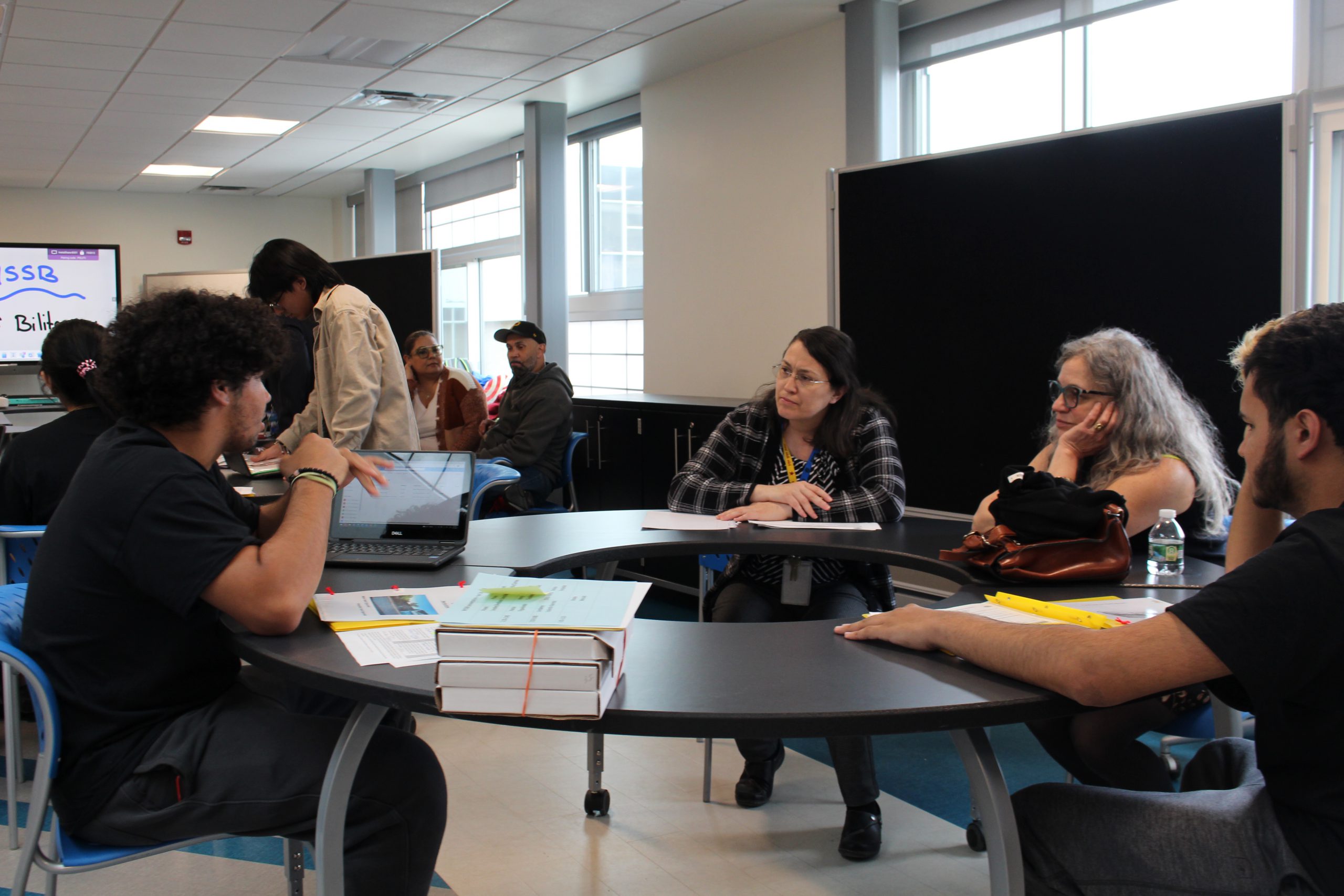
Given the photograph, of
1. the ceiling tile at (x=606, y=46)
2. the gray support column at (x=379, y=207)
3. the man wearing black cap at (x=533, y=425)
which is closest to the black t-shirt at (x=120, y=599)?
the man wearing black cap at (x=533, y=425)

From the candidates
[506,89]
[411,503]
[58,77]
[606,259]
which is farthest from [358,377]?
[606,259]

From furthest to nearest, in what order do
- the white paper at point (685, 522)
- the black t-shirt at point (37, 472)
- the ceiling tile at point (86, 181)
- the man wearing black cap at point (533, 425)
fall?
the ceiling tile at point (86, 181) < the man wearing black cap at point (533, 425) < the black t-shirt at point (37, 472) < the white paper at point (685, 522)

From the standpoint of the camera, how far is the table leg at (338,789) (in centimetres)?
142

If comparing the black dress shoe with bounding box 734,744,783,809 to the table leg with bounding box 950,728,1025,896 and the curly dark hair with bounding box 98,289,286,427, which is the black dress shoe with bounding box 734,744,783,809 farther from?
the curly dark hair with bounding box 98,289,286,427

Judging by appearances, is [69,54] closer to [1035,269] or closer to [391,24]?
[391,24]

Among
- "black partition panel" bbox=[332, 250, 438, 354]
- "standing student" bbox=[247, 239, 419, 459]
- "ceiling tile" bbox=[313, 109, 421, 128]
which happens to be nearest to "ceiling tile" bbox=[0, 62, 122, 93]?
"ceiling tile" bbox=[313, 109, 421, 128]

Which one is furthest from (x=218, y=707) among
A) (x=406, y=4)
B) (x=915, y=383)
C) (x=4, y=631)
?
(x=406, y=4)

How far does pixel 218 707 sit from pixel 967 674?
3.67 ft

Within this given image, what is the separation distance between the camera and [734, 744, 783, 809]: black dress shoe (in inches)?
105

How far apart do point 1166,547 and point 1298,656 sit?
896 millimetres

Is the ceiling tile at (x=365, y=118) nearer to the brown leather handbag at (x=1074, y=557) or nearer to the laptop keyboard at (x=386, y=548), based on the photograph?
the laptop keyboard at (x=386, y=548)

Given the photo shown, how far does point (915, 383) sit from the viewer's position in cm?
359

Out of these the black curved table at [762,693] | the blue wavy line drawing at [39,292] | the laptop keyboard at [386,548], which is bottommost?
the black curved table at [762,693]

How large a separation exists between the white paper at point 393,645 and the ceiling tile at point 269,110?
6.14 metres
